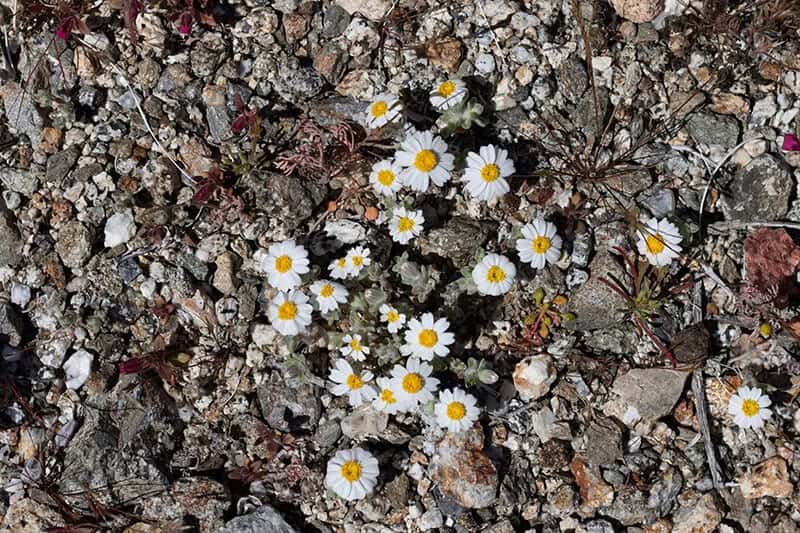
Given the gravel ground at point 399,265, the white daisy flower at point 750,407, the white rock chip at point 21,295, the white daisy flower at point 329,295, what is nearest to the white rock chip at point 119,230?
the gravel ground at point 399,265

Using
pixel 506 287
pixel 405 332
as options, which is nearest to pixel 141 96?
pixel 405 332

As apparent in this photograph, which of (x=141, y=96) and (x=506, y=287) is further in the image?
(x=141, y=96)

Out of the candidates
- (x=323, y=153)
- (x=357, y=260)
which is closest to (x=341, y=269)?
(x=357, y=260)

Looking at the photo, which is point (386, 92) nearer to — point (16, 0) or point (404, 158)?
point (404, 158)

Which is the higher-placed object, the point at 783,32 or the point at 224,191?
the point at 783,32

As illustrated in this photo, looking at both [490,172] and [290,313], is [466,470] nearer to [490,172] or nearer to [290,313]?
[290,313]

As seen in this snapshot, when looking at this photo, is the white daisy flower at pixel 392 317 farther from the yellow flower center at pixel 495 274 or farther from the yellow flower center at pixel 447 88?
the yellow flower center at pixel 447 88

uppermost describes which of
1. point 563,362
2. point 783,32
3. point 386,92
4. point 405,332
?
point 783,32
